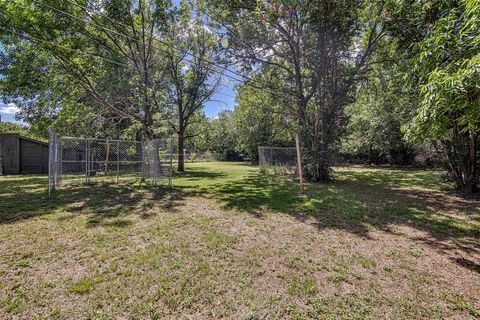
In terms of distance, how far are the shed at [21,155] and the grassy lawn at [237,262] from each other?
32.3 feet

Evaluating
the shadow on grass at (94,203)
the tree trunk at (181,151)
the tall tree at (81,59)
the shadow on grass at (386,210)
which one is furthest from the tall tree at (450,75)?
the tree trunk at (181,151)

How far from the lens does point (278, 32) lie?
9305 millimetres

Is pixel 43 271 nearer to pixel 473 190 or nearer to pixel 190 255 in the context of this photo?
pixel 190 255

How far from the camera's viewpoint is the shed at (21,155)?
1234 cm

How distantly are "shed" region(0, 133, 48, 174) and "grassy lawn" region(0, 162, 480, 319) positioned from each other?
9.84 m

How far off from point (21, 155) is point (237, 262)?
1597 cm

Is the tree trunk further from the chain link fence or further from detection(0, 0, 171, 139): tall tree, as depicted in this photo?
the chain link fence

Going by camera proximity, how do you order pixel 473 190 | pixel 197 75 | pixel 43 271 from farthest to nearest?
pixel 197 75, pixel 473 190, pixel 43 271

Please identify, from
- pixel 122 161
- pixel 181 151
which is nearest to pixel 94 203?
Answer: pixel 122 161

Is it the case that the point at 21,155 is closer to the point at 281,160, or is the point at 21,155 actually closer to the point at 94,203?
the point at 94,203

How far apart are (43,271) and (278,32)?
1014 cm

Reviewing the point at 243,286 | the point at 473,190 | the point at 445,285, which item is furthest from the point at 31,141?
the point at 473,190

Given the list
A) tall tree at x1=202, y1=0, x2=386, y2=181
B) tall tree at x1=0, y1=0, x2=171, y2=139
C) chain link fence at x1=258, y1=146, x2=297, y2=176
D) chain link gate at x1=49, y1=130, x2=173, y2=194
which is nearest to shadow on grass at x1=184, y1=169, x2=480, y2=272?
chain link gate at x1=49, y1=130, x2=173, y2=194

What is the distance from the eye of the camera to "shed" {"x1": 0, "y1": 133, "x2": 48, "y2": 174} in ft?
40.5
